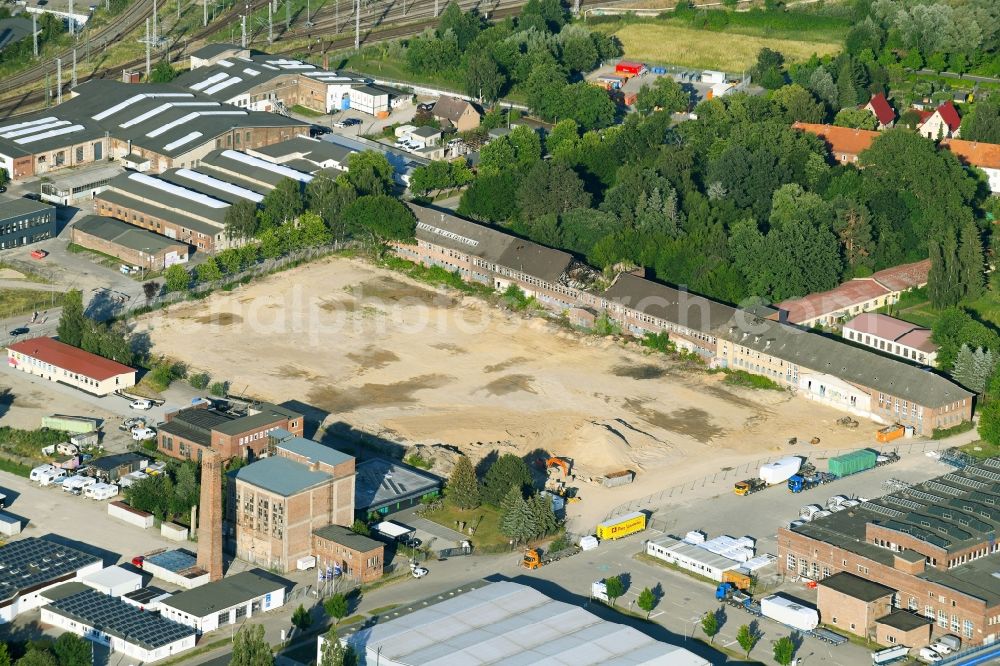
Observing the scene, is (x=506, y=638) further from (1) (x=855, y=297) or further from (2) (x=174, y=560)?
(1) (x=855, y=297)

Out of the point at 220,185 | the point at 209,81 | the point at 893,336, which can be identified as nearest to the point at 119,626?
the point at 893,336

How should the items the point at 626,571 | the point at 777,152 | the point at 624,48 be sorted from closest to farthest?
the point at 626,571
the point at 777,152
the point at 624,48

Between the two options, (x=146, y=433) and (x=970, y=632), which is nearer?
(x=970, y=632)

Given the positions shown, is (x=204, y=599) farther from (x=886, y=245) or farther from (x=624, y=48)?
(x=624, y=48)

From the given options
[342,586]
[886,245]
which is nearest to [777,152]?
[886,245]

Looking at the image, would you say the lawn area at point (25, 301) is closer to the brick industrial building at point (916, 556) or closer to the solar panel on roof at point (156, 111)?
the solar panel on roof at point (156, 111)

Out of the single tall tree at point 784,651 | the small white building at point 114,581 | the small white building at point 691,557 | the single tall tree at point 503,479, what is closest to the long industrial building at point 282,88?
the single tall tree at point 503,479
